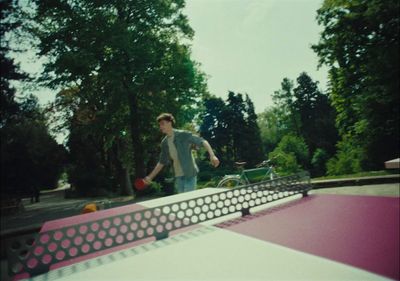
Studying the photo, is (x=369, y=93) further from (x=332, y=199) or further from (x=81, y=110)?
(x=81, y=110)

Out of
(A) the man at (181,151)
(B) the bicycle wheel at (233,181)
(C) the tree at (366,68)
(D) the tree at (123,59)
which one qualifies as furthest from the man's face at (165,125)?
(C) the tree at (366,68)

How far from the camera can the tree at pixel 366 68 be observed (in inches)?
539

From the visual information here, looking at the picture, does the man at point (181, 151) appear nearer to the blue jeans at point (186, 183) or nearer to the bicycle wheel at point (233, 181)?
the blue jeans at point (186, 183)

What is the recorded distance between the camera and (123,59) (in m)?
16.5

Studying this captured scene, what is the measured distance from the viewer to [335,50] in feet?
57.8

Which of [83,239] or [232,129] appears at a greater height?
[232,129]

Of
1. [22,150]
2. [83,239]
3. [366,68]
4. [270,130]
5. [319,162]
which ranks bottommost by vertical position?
[319,162]

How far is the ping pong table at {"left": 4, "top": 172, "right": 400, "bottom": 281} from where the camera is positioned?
1749mm

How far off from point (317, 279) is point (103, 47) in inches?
689

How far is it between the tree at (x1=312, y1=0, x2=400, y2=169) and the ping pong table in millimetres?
12700

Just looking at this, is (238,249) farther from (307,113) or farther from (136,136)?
(307,113)

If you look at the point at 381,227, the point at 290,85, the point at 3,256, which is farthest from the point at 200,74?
the point at 290,85

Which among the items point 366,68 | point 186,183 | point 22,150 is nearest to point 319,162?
point 366,68

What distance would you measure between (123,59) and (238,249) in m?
16.2
